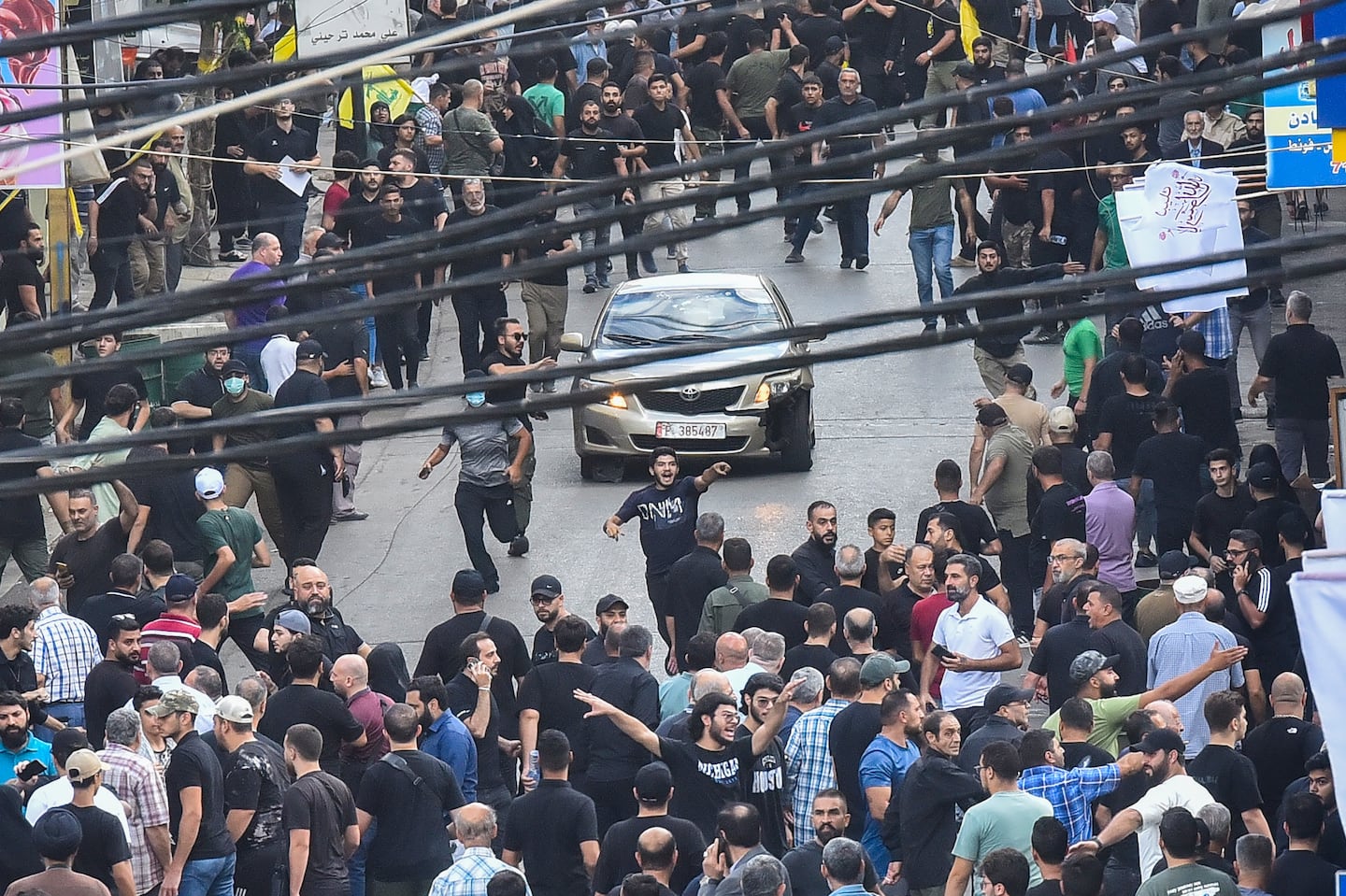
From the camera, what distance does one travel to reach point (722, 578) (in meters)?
12.7

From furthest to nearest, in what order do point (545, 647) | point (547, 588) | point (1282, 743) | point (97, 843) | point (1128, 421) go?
point (1128, 421), point (545, 647), point (547, 588), point (1282, 743), point (97, 843)

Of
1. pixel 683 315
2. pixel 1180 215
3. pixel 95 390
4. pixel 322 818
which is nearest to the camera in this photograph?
pixel 322 818

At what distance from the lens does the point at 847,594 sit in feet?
38.4

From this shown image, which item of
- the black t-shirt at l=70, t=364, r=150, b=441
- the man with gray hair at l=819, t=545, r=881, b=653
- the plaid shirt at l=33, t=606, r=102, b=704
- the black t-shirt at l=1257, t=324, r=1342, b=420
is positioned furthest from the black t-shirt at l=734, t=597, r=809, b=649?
the black t-shirt at l=70, t=364, r=150, b=441

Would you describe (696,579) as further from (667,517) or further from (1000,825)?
(1000,825)

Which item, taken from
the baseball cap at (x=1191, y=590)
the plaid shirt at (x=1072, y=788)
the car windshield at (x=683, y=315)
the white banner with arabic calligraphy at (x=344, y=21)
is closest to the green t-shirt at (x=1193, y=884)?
the plaid shirt at (x=1072, y=788)

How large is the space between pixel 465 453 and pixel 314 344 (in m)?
1.36

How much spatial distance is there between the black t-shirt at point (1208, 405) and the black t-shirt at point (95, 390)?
7.84 m

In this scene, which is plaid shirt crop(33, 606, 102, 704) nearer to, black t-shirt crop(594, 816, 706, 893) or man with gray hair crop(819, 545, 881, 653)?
black t-shirt crop(594, 816, 706, 893)

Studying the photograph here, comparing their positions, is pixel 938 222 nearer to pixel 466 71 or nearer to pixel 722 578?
pixel 466 71

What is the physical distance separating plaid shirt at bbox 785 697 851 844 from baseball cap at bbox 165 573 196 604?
3719mm

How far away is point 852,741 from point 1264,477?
4.35m

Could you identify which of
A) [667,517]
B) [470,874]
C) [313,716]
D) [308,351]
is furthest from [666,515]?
[470,874]

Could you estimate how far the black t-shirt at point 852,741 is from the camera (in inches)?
385
